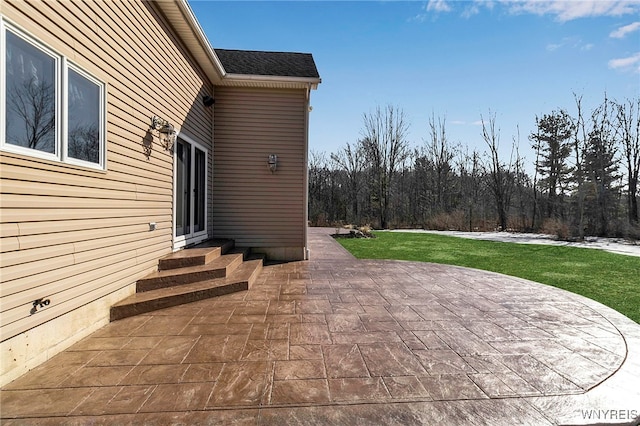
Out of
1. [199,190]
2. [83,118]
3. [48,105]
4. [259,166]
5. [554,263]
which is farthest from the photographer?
[554,263]

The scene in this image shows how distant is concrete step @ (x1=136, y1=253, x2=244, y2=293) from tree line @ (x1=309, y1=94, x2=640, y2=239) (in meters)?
13.7

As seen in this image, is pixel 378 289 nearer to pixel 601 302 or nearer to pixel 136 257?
pixel 601 302

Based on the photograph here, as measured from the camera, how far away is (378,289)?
4.70 meters

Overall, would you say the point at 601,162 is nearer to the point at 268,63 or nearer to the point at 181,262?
the point at 268,63

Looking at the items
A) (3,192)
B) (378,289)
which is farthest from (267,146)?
Result: (3,192)

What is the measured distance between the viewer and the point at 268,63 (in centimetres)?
692

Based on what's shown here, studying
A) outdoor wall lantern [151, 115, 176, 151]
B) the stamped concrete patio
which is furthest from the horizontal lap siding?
the stamped concrete patio

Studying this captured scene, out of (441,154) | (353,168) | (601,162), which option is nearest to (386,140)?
(353,168)

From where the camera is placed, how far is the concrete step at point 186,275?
3.98 m

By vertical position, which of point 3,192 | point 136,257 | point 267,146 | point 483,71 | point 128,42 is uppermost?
point 483,71

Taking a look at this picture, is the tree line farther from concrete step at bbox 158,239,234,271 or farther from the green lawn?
concrete step at bbox 158,239,234,271

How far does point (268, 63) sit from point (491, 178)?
53.8ft

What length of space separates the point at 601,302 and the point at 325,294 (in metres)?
3.82

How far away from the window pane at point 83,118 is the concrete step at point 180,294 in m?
1.62
